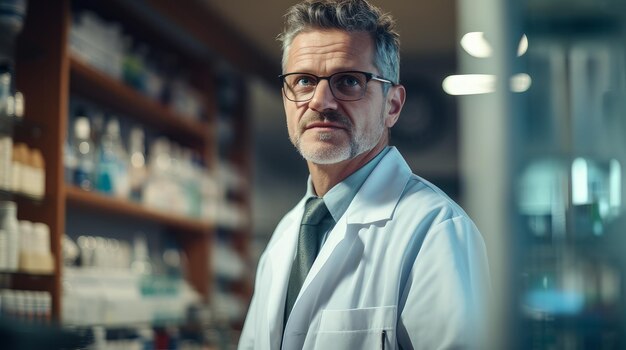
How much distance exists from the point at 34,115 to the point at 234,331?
2.27 m

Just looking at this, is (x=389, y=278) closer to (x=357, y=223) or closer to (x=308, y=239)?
(x=357, y=223)

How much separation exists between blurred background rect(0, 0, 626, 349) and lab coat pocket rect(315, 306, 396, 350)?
0.33 metres

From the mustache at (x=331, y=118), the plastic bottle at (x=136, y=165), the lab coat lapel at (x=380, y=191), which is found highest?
the plastic bottle at (x=136, y=165)

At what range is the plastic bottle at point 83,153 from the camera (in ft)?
11.3

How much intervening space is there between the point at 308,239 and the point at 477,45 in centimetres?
88

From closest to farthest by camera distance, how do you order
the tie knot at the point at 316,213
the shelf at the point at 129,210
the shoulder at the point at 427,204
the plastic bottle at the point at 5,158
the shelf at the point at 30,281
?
the shoulder at the point at 427,204 < the tie knot at the point at 316,213 < the plastic bottle at the point at 5,158 < the shelf at the point at 30,281 < the shelf at the point at 129,210

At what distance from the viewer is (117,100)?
400 centimetres

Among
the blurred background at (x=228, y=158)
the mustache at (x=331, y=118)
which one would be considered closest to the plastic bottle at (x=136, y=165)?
the blurred background at (x=228, y=158)

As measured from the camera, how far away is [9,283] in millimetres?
2916

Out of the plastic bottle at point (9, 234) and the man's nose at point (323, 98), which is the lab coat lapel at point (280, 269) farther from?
the plastic bottle at point (9, 234)

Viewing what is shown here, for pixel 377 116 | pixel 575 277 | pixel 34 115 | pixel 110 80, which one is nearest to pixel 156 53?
pixel 110 80

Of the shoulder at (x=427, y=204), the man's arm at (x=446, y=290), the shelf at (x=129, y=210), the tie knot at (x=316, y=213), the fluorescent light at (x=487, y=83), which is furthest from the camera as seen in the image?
the shelf at (x=129, y=210)

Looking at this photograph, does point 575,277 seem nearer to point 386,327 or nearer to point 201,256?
point 386,327

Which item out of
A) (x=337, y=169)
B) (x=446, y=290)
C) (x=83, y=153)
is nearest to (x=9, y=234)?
(x=83, y=153)
